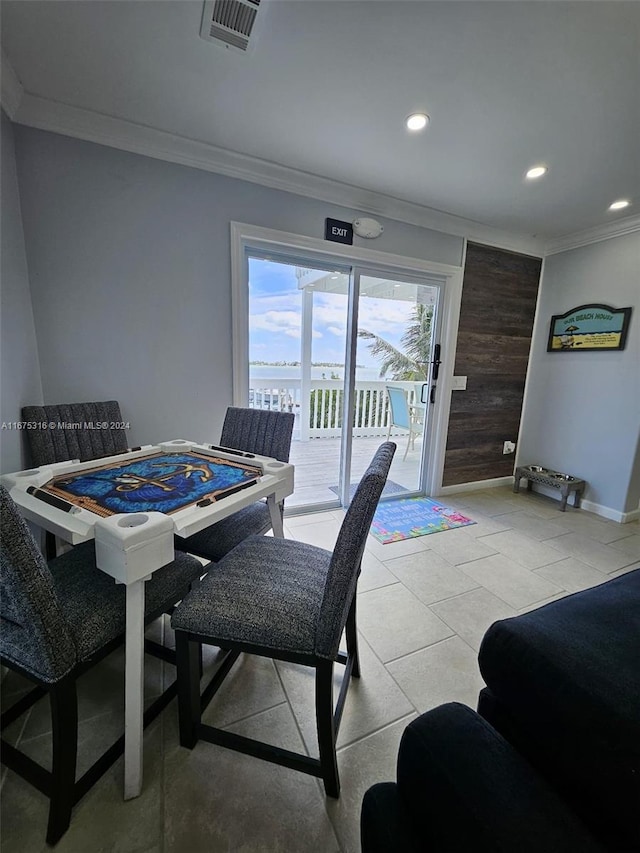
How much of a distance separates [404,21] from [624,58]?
938mm

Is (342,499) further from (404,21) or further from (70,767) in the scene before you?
(404,21)

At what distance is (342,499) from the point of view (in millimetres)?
3053

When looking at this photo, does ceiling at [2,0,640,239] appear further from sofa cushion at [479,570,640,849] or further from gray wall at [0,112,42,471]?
sofa cushion at [479,570,640,849]

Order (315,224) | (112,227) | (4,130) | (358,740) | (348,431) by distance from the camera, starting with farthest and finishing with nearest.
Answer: (348,431), (315,224), (112,227), (4,130), (358,740)

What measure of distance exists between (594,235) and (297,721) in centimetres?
409

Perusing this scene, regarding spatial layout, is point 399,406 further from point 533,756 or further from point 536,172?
point 533,756

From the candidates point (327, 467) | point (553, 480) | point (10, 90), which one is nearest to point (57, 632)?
point (10, 90)

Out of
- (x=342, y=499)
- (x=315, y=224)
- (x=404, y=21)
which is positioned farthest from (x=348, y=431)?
(x=404, y=21)

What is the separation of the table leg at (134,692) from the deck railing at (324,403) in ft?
10.7

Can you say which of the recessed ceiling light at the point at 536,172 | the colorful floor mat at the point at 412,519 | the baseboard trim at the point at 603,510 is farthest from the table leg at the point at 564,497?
the recessed ceiling light at the point at 536,172

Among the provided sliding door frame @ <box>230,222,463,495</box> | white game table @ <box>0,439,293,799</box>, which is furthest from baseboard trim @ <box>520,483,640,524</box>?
white game table @ <box>0,439,293,799</box>

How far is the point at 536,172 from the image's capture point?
2160 millimetres

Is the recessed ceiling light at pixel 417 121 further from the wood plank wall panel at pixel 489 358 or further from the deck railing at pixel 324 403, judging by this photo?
the deck railing at pixel 324 403

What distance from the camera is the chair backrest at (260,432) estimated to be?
6.47 ft
